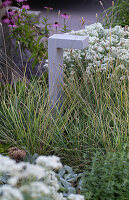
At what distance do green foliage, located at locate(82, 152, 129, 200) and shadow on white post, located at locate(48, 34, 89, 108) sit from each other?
1009mm

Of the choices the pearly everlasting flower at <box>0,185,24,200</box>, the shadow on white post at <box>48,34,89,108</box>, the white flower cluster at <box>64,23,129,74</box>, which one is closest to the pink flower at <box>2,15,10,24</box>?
the white flower cluster at <box>64,23,129,74</box>

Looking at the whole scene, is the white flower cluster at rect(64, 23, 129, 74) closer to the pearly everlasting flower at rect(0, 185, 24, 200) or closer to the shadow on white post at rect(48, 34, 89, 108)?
the shadow on white post at rect(48, 34, 89, 108)

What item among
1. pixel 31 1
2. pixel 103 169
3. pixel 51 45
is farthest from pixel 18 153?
pixel 31 1

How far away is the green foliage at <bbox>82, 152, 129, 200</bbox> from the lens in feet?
6.34

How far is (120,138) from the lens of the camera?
2502 millimetres

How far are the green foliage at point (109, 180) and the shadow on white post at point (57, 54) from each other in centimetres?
101

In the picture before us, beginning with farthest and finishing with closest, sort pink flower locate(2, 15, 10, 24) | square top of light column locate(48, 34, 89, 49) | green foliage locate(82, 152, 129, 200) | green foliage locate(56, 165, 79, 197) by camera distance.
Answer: pink flower locate(2, 15, 10, 24)
square top of light column locate(48, 34, 89, 49)
green foliage locate(56, 165, 79, 197)
green foliage locate(82, 152, 129, 200)

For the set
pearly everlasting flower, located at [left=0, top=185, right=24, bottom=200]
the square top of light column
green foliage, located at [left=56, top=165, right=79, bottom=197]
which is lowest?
green foliage, located at [left=56, top=165, right=79, bottom=197]

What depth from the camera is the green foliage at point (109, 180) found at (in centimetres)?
193

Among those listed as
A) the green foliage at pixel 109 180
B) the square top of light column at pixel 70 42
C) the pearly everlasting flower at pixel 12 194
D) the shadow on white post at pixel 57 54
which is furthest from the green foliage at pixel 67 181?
the square top of light column at pixel 70 42

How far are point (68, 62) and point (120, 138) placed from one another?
1.59 metres

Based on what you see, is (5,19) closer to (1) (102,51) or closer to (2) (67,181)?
(1) (102,51)

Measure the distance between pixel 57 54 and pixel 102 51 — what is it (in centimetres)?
78

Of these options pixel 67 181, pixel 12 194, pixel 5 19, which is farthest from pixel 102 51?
pixel 12 194
